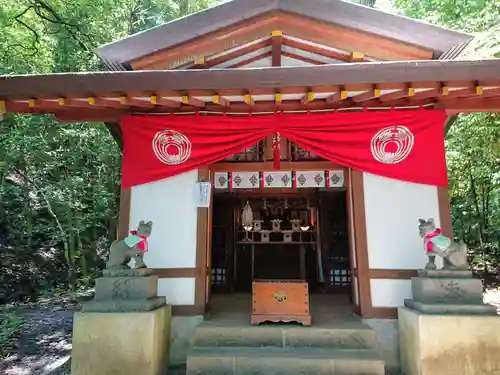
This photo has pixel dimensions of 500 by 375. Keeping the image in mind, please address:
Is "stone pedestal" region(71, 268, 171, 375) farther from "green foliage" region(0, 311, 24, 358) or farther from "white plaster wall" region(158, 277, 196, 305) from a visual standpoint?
"green foliage" region(0, 311, 24, 358)

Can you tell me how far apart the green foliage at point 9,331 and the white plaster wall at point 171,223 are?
3.18 metres

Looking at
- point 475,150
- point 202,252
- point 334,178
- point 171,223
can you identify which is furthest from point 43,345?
point 475,150

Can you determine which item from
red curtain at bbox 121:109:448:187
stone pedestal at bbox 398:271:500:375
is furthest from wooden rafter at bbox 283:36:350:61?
stone pedestal at bbox 398:271:500:375

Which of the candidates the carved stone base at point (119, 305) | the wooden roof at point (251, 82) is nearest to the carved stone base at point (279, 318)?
the carved stone base at point (119, 305)

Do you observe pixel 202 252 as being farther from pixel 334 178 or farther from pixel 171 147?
pixel 334 178

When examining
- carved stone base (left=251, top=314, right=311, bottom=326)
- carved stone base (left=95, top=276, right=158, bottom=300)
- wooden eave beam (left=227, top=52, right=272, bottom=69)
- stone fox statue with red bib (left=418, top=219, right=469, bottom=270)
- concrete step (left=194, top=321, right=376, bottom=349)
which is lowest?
concrete step (left=194, top=321, right=376, bottom=349)

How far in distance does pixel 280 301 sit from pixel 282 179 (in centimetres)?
185

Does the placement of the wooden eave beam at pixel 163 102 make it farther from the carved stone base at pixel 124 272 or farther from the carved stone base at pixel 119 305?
the carved stone base at pixel 119 305

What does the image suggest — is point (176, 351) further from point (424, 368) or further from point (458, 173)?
point (458, 173)

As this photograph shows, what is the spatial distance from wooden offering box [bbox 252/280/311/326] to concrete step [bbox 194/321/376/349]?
150 millimetres

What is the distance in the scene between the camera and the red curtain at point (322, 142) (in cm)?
491

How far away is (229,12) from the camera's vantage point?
4.65 metres

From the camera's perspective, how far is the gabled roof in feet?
14.8

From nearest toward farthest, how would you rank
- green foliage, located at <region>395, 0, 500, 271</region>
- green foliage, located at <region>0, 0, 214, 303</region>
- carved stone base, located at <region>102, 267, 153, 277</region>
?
carved stone base, located at <region>102, 267, 153, 277</region> → green foliage, located at <region>395, 0, 500, 271</region> → green foliage, located at <region>0, 0, 214, 303</region>
